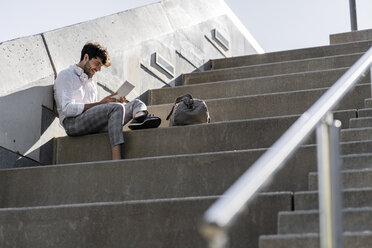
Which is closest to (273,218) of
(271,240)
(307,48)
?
(271,240)

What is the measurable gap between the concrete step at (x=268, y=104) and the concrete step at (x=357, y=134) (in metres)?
0.88

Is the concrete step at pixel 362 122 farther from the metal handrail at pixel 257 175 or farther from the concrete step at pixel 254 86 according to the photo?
the metal handrail at pixel 257 175

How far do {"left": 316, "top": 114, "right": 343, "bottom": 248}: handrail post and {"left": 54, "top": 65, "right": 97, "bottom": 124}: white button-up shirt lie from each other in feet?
10.5

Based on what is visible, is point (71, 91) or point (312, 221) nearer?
point (312, 221)

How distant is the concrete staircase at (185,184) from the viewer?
2934 mm

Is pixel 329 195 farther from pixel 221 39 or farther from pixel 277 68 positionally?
pixel 221 39

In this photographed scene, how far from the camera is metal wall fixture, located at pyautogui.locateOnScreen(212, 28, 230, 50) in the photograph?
8070 mm

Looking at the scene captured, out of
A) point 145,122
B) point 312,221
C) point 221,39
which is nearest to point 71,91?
point 145,122

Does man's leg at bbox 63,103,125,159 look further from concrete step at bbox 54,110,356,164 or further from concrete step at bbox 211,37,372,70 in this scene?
concrete step at bbox 211,37,372,70

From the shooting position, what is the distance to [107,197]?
154 inches

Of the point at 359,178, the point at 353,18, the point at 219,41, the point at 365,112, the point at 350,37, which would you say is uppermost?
the point at 353,18

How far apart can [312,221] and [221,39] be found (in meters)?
5.71

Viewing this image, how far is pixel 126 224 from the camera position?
10.5ft

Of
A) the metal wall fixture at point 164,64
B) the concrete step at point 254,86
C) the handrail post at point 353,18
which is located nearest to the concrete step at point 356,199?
the concrete step at point 254,86
